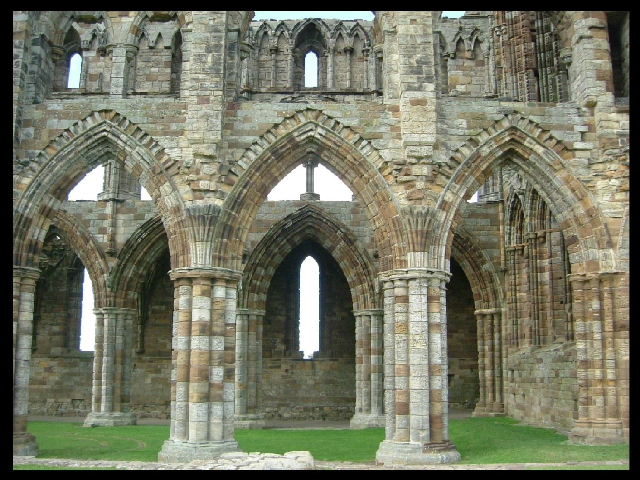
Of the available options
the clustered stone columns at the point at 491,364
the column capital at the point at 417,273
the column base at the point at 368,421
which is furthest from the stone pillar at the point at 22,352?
the clustered stone columns at the point at 491,364

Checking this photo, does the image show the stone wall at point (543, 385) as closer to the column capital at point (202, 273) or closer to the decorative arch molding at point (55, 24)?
the column capital at point (202, 273)

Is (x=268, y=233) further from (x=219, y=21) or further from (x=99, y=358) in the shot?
(x=219, y=21)

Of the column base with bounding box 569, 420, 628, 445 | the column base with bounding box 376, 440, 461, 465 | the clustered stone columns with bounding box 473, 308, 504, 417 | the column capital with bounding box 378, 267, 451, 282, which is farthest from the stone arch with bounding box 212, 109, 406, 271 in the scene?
the clustered stone columns with bounding box 473, 308, 504, 417

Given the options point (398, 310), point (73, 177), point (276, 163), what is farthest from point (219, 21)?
point (398, 310)

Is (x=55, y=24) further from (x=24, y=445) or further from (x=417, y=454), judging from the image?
(x=417, y=454)

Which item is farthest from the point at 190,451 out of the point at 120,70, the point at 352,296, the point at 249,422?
the point at 120,70

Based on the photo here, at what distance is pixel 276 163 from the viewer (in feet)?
45.0

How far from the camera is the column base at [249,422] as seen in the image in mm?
18844

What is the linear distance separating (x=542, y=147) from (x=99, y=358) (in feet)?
40.0

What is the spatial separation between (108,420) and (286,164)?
9.09 meters

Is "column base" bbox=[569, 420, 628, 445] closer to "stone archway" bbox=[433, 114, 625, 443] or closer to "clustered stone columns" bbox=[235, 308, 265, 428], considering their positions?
"stone archway" bbox=[433, 114, 625, 443]

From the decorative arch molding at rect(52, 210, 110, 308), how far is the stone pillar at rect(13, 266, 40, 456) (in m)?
6.04

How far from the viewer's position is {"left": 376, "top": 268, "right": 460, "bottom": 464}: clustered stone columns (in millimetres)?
12352

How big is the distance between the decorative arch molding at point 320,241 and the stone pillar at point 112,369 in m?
3.16
